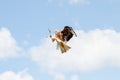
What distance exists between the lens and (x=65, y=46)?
890 inches

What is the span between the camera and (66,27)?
935 inches

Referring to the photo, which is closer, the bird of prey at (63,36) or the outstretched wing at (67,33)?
the bird of prey at (63,36)

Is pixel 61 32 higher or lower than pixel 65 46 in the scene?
higher

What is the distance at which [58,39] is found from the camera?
2308 centimetres

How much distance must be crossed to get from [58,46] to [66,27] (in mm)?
1909

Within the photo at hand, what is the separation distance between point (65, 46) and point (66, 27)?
6.28ft

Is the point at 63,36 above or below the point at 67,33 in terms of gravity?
below

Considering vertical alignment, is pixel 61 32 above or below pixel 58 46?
above

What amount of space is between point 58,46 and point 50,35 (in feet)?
3.52

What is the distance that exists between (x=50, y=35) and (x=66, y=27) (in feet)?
5.80

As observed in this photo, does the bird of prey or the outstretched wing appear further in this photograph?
the outstretched wing

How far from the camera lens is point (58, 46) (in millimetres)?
22828

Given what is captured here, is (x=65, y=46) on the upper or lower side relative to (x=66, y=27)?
lower

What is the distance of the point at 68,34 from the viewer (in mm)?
23641
